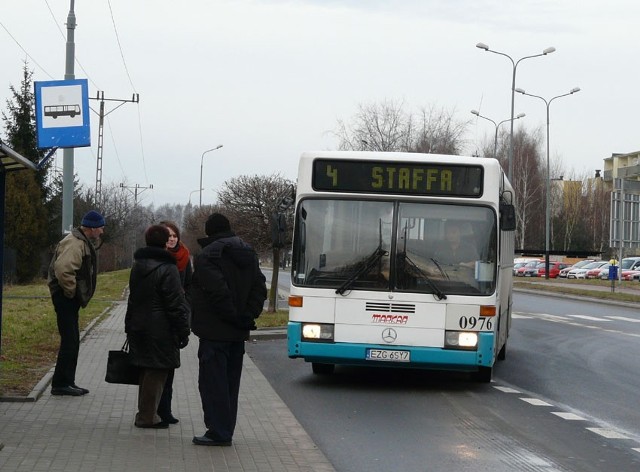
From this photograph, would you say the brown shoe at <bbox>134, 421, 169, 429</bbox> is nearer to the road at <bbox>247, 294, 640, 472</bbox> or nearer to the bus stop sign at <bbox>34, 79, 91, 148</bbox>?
the road at <bbox>247, 294, 640, 472</bbox>

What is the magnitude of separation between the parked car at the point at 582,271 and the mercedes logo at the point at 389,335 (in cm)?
6644

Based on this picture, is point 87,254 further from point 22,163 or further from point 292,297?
point 292,297

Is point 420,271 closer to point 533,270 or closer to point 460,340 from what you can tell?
point 460,340

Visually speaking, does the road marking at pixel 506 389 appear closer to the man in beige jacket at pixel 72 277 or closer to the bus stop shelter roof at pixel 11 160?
the man in beige jacket at pixel 72 277

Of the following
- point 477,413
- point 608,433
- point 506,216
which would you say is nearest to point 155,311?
point 477,413

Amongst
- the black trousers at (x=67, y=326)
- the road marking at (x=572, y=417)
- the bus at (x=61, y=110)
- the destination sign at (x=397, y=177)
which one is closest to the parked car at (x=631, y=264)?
the bus at (x=61, y=110)

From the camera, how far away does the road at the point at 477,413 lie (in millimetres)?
9125

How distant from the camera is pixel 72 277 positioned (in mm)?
10969

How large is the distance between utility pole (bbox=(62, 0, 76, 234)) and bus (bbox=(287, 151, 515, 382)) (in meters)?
9.18

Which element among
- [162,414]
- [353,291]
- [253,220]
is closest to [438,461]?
[162,414]

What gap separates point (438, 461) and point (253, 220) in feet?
82.4

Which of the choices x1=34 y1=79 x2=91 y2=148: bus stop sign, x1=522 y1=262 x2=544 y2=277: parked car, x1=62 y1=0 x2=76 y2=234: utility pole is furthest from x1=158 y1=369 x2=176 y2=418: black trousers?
x1=522 y1=262 x2=544 y2=277: parked car

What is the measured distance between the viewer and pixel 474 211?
13.8m

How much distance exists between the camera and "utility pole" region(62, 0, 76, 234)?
22.1m
